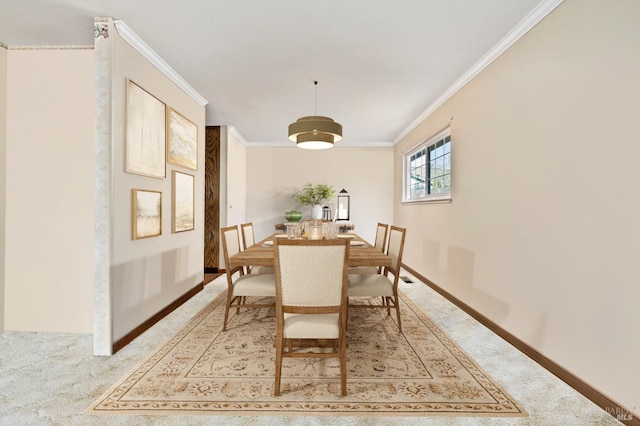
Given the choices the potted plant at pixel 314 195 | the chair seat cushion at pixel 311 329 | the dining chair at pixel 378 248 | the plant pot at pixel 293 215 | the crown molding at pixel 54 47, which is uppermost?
the crown molding at pixel 54 47

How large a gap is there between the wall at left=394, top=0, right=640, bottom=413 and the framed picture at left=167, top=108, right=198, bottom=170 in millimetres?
3184

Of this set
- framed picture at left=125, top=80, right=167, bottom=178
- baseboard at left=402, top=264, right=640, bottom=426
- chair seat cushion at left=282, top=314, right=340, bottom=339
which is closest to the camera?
baseboard at left=402, top=264, right=640, bottom=426

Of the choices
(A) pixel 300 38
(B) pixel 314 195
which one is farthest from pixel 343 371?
(B) pixel 314 195

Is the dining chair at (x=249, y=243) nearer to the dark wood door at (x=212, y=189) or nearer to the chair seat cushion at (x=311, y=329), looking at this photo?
the chair seat cushion at (x=311, y=329)

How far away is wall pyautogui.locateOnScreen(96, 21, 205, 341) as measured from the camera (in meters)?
2.35

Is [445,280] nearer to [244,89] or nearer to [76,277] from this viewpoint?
[244,89]

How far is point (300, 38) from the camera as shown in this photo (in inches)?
99.9

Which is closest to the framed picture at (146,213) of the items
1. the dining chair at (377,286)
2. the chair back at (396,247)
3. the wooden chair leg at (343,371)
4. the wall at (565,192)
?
the dining chair at (377,286)

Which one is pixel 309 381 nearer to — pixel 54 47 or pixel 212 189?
pixel 54 47

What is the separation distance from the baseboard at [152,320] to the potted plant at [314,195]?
2867mm

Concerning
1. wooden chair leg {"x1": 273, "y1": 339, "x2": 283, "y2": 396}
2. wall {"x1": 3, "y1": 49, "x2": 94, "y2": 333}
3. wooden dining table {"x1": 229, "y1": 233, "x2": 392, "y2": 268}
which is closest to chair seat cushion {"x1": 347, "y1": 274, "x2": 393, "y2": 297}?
wooden dining table {"x1": 229, "y1": 233, "x2": 392, "y2": 268}

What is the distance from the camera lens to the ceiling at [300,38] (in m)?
2.17

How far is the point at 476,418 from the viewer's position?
1588mm

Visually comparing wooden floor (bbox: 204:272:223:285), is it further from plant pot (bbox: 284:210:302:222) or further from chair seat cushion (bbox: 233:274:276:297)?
chair seat cushion (bbox: 233:274:276:297)
